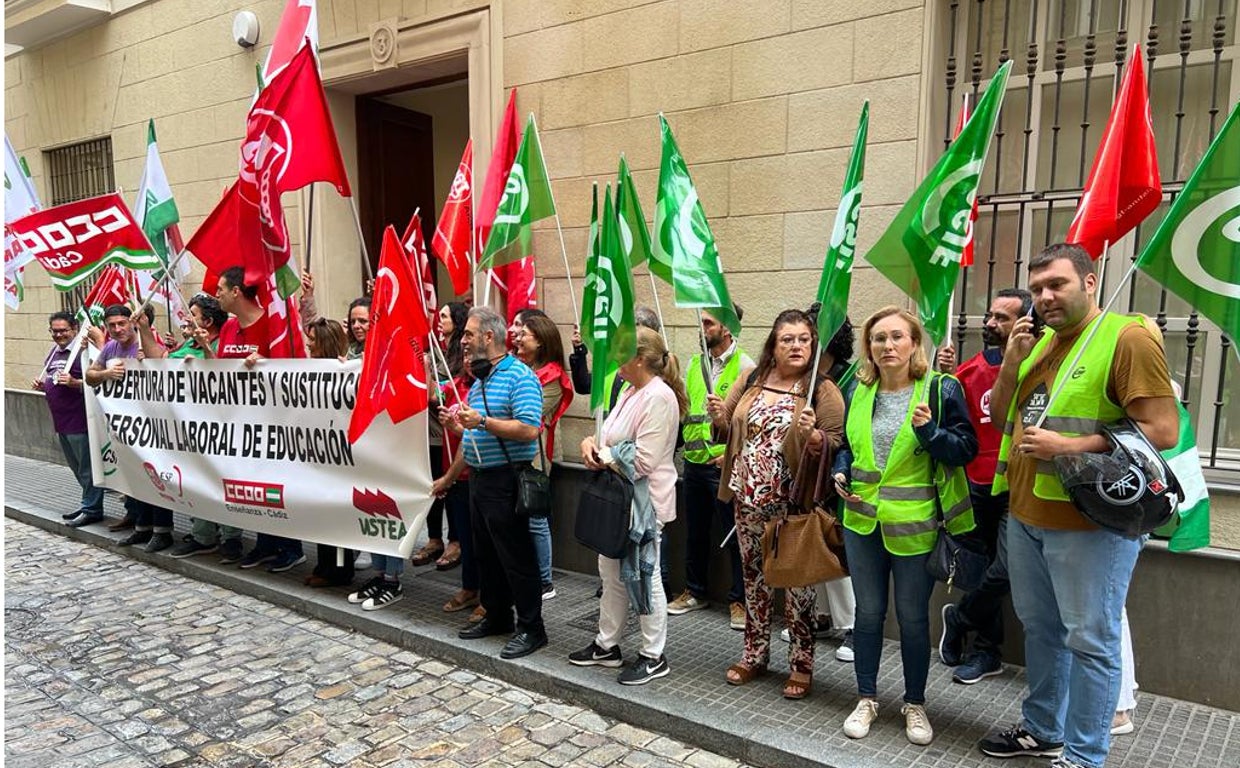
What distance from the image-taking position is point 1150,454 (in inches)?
111

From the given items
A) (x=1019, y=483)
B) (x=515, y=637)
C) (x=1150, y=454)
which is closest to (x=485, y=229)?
(x=515, y=637)

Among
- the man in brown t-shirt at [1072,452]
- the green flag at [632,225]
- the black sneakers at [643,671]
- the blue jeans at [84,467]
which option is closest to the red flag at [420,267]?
the green flag at [632,225]

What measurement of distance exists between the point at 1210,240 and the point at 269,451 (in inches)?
218

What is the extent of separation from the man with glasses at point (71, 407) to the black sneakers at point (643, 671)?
5.72 meters

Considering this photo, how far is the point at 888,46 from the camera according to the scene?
5031mm

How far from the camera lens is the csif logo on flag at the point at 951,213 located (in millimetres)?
3449

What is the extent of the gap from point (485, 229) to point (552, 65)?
146cm

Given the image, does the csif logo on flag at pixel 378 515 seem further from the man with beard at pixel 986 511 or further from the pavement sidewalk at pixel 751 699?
the man with beard at pixel 986 511

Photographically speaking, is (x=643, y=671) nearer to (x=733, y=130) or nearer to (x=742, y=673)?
(x=742, y=673)

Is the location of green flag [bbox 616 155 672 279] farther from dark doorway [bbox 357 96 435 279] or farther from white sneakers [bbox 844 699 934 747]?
dark doorway [bbox 357 96 435 279]

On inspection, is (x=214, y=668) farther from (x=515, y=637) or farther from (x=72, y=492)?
(x=72, y=492)

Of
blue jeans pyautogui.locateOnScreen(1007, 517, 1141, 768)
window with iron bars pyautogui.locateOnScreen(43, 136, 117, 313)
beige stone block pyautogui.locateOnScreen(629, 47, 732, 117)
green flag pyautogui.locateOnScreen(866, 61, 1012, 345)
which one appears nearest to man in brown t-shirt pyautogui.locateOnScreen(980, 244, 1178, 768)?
blue jeans pyautogui.locateOnScreen(1007, 517, 1141, 768)

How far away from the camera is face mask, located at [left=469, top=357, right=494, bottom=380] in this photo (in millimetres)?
4590

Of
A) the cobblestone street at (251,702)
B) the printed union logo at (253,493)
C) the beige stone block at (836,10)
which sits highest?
the beige stone block at (836,10)
